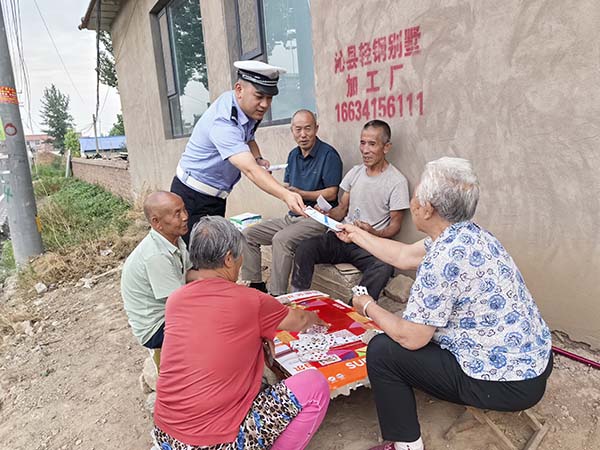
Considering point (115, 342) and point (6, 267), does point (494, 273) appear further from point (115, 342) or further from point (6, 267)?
point (6, 267)

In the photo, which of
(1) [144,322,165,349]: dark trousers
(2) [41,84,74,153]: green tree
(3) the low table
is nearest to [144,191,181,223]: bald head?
(1) [144,322,165,349]: dark trousers

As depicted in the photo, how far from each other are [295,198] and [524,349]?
4.77 ft

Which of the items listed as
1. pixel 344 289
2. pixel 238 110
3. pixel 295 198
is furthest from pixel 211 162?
pixel 344 289

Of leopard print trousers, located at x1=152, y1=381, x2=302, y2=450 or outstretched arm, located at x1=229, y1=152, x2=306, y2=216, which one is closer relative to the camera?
leopard print trousers, located at x1=152, y1=381, x2=302, y2=450

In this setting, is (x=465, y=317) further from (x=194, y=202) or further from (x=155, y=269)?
(x=194, y=202)

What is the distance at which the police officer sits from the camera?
2.66 meters

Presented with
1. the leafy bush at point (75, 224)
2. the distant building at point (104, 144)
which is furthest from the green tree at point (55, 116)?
the leafy bush at point (75, 224)

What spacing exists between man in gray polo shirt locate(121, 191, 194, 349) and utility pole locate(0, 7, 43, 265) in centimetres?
513

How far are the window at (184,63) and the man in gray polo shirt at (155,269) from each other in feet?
17.5

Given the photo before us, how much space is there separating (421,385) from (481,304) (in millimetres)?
442

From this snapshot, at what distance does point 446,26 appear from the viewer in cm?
280

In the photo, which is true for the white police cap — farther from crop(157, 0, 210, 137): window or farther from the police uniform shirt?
crop(157, 0, 210, 137): window

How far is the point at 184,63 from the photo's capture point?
794 cm

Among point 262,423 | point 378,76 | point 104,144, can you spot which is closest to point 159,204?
point 262,423
